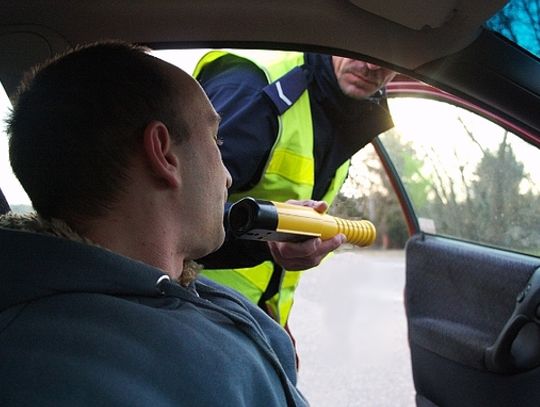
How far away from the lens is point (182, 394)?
97 cm

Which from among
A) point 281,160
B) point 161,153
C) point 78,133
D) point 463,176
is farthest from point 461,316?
point 78,133

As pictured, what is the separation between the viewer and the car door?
6.56 ft

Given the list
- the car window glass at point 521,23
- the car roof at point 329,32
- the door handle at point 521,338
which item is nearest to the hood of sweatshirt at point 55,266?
the car roof at point 329,32

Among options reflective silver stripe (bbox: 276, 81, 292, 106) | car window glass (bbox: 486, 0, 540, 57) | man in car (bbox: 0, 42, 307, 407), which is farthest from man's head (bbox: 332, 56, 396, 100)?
man in car (bbox: 0, 42, 307, 407)

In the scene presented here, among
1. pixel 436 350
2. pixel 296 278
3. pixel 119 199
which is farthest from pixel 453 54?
pixel 436 350

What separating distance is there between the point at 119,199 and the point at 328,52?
23.0 inches

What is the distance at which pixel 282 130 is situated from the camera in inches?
68.1

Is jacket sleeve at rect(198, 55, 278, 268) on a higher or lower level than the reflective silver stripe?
lower

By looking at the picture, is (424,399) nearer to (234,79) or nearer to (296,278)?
(296,278)

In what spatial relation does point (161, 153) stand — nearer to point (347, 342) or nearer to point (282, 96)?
point (282, 96)

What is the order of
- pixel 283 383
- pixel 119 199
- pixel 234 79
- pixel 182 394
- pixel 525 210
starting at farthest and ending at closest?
pixel 525 210 < pixel 234 79 < pixel 283 383 < pixel 119 199 < pixel 182 394

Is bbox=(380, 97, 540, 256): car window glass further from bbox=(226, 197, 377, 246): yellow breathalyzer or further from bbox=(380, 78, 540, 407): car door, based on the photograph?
bbox=(226, 197, 377, 246): yellow breathalyzer

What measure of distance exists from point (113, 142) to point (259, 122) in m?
0.65

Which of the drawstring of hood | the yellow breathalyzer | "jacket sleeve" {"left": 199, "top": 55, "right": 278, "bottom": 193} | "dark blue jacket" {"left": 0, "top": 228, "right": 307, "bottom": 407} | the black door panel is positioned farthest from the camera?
the black door panel
